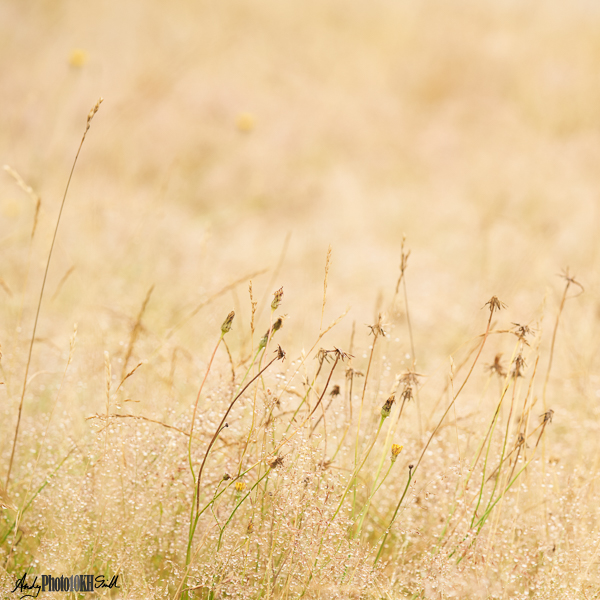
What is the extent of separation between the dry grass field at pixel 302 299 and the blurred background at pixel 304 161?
22mm

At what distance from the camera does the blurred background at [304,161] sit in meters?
2.15

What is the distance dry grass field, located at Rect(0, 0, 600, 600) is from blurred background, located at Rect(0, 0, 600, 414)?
22mm

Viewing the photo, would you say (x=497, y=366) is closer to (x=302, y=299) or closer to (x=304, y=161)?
(x=302, y=299)

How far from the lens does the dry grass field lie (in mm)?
763

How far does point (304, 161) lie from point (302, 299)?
65.7 inches

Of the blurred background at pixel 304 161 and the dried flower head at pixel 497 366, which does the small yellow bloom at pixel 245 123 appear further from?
the dried flower head at pixel 497 366

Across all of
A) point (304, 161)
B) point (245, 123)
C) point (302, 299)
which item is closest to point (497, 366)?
point (302, 299)

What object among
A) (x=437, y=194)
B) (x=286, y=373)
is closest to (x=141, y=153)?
(x=437, y=194)

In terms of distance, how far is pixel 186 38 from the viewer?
433 centimetres

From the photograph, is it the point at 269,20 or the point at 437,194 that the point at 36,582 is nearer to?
the point at 437,194

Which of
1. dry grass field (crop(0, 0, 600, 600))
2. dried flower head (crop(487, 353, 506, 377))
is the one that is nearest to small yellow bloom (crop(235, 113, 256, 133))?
dry grass field (crop(0, 0, 600, 600))

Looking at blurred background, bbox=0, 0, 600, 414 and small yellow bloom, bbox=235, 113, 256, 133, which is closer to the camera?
blurred background, bbox=0, 0, 600, 414

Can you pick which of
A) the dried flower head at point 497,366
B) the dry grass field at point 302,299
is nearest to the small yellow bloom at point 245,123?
the dry grass field at point 302,299

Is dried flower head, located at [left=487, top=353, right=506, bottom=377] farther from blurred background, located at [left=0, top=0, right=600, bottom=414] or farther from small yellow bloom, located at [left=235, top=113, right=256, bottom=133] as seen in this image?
small yellow bloom, located at [left=235, top=113, right=256, bottom=133]
